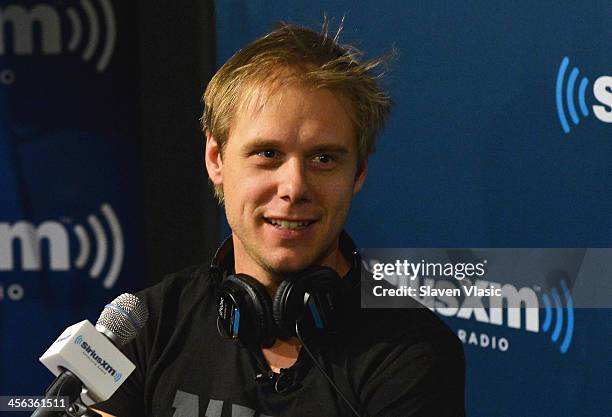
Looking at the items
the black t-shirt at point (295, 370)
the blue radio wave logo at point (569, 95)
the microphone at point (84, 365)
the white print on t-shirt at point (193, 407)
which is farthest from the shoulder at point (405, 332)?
the blue radio wave logo at point (569, 95)

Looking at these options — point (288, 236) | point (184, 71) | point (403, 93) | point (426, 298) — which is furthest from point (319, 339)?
point (184, 71)

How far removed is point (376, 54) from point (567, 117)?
457 mm

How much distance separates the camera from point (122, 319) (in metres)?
1.34

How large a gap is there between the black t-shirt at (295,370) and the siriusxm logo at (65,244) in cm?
85

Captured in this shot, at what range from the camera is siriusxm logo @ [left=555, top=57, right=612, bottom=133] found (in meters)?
1.92

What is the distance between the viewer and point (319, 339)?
1588mm

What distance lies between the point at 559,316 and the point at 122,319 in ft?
3.44

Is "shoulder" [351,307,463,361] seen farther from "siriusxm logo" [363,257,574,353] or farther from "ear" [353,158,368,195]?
"siriusxm logo" [363,257,574,353]

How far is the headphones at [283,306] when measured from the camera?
5.10ft

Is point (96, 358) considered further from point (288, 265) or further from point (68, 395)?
point (288, 265)

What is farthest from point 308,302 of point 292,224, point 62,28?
point 62,28

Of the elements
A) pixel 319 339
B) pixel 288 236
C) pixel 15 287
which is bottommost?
pixel 15 287

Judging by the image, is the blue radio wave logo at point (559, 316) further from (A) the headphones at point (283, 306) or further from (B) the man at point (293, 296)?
(A) the headphones at point (283, 306)

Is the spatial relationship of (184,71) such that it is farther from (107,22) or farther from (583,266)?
(583,266)
